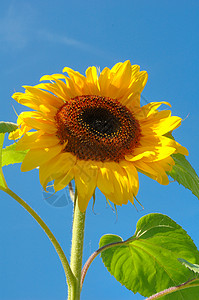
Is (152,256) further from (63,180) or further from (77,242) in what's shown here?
(63,180)

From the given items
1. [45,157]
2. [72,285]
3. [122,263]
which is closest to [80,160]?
[45,157]

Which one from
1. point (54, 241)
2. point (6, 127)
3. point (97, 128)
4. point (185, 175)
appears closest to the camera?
point (6, 127)

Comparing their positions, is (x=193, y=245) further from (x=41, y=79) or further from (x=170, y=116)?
(x=41, y=79)

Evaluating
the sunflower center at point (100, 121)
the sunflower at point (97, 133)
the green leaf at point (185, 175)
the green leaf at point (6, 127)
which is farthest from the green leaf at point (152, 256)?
the green leaf at point (6, 127)

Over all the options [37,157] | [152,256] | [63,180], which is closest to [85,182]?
[63,180]

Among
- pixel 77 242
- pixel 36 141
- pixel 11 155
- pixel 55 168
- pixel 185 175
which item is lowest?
pixel 77 242

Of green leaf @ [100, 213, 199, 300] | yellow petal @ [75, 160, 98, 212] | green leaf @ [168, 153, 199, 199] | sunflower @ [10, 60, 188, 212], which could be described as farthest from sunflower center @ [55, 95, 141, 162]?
green leaf @ [100, 213, 199, 300]

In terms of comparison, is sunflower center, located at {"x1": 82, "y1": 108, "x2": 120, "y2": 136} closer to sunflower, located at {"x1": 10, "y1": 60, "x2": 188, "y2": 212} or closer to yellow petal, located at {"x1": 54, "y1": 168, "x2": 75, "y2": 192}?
sunflower, located at {"x1": 10, "y1": 60, "x2": 188, "y2": 212}
